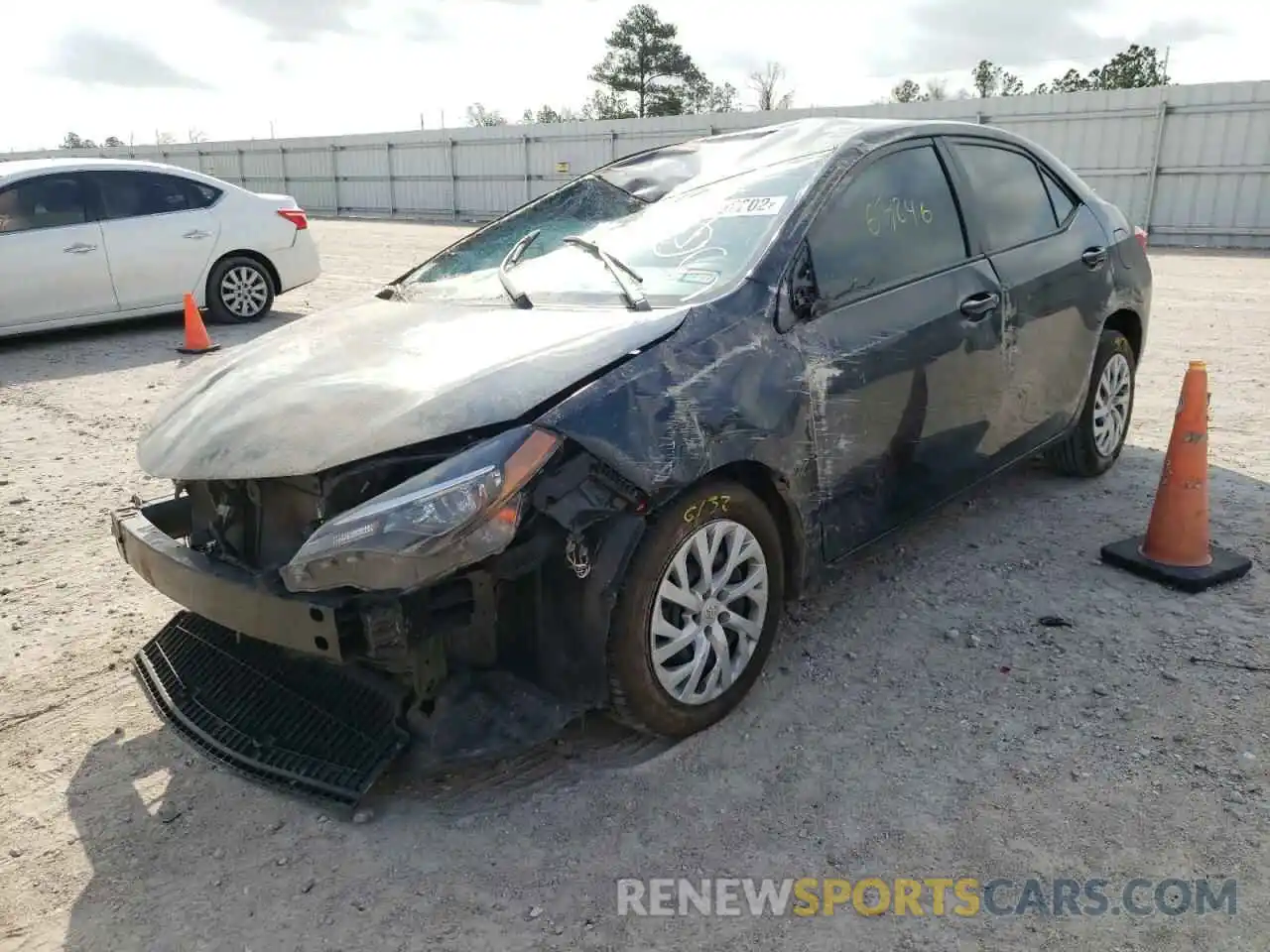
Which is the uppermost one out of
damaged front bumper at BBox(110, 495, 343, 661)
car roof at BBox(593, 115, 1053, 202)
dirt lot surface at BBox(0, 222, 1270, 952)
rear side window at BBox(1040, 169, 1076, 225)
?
car roof at BBox(593, 115, 1053, 202)

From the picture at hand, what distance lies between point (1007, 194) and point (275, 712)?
3468 millimetres

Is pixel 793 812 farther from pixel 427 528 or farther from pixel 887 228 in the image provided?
pixel 887 228

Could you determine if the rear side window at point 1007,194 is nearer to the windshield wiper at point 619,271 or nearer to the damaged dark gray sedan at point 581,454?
the damaged dark gray sedan at point 581,454

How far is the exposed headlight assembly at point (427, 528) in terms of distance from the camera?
2199mm

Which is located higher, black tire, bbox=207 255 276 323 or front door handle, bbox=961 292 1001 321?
front door handle, bbox=961 292 1001 321

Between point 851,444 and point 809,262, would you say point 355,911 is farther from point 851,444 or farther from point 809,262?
point 809,262

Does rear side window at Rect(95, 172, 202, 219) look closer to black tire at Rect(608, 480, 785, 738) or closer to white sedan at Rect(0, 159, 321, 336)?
white sedan at Rect(0, 159, 321, 336)

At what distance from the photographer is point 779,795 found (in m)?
2.63

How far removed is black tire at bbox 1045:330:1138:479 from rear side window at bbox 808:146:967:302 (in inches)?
53.7

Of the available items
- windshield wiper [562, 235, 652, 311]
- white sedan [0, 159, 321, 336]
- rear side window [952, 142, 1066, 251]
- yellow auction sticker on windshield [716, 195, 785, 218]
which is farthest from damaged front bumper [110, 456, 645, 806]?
white sedan [0, 159, 321, 336]

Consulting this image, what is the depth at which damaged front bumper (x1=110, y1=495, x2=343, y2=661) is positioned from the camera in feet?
7.54

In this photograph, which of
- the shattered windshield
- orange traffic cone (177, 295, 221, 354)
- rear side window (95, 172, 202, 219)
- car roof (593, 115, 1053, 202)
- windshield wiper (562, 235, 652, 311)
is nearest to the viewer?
windshield wiper (562, 235, 652, 311)

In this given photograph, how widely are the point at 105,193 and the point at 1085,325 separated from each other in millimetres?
8349

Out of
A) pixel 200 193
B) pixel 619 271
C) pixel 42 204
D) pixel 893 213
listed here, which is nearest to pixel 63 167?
pixel 42 204
